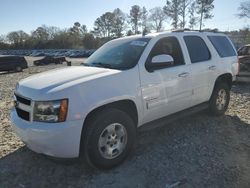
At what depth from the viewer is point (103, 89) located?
4020mm

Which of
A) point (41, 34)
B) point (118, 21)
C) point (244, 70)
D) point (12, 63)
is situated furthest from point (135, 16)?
point (244, 70)

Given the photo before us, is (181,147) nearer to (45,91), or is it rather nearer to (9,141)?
(45,91)

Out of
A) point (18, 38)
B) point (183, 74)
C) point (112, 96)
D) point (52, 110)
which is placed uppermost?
point (18, 38)

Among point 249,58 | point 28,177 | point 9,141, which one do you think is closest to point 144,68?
point 28,177

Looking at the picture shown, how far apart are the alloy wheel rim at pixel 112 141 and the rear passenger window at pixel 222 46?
10.5 ft

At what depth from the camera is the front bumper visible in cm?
369

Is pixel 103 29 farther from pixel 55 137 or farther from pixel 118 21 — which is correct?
pixel 55 137

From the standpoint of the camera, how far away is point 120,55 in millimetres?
4938

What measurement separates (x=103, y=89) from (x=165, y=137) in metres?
1.98

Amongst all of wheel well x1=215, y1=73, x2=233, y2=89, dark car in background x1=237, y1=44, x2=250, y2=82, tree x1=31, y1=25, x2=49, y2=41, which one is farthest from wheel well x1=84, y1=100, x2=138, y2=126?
tree x1=31, y1=25, x2=49, y2=41

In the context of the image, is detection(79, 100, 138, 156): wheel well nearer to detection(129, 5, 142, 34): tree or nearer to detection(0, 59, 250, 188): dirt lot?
detection(0, 59, 250, 188): dirt lot

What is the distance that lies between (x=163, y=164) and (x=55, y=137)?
166 centimetres

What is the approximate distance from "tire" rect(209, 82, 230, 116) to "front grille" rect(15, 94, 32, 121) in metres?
3.89

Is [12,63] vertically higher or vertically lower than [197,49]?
lower
